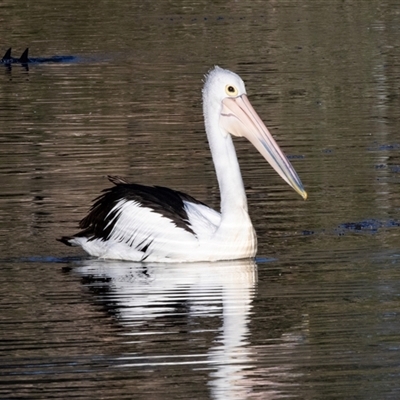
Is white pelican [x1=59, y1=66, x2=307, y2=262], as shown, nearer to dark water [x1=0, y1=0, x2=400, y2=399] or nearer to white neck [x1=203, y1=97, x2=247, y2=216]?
white neck [x1=203, y1=97, x2=247, y2=216]

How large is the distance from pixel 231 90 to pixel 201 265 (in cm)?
121

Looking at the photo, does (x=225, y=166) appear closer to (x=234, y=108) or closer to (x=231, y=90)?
(x=234, y=108)

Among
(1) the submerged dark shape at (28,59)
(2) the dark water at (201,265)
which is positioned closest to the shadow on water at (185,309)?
(2) the dark water at (201,265)

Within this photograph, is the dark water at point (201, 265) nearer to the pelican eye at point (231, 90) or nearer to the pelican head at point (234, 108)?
the pelican head at point (234, 108)

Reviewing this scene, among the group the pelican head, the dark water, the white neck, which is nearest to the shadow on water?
the dark water

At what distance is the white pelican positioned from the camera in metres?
8.85

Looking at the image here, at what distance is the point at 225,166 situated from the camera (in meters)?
9.17

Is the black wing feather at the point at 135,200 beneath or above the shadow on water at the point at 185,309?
above

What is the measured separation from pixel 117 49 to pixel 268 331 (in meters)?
16.6

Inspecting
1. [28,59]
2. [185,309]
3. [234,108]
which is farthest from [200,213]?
[28,59]

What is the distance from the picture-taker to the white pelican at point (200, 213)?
8852 mm

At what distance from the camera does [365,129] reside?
13.9 meters

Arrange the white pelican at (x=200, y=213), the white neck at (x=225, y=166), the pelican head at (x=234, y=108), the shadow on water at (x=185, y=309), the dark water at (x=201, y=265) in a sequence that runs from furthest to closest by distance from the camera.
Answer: the pelican head at (x=234, y=108)
the white neck at (x=225, y=166)
the white pelican at (x=200, y=213)
the shadow on water at (x=185, y=309)
the dark water at (x=201, y=265)

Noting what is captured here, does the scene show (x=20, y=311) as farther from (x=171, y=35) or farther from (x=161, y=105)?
(x=171, y=35)
